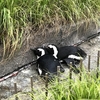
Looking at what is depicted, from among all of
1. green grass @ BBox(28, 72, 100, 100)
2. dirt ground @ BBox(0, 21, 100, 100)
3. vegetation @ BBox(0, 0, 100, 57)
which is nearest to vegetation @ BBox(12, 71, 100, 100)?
green grass @ BBox(28, 72, 100, 100)

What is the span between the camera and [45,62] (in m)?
4.36

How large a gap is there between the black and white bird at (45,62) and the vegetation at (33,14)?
1.18 ft

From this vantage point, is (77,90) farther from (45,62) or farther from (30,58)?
(30,58)

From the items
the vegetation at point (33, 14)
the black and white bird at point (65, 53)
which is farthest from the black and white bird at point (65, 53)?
the vegetation at point (33, 14)

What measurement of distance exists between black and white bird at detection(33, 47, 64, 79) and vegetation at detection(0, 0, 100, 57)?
358mm

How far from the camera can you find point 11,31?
420 cm

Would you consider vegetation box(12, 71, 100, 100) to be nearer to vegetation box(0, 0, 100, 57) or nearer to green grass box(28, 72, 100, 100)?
green grass box(28, 72, 100, 100)

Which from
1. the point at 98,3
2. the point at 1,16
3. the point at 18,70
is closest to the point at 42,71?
the point at 18,70

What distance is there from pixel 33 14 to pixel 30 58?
2.06 ft

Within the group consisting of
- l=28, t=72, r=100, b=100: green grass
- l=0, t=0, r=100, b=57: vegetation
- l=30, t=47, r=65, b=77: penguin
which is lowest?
l=28, t=72, r=100, b=100: green grass

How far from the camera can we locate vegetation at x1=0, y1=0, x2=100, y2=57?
427 cm

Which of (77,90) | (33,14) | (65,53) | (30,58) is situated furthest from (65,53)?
(77,90)

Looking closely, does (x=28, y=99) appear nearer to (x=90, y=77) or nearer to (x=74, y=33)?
(x=90, y=77)

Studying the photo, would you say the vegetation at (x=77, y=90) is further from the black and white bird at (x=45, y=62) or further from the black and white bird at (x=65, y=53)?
the black and white bird at (x=65, y=53)
